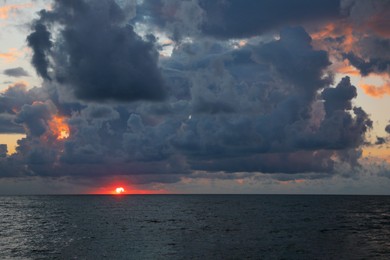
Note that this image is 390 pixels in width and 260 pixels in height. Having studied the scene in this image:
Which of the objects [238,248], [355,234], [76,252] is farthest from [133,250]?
[355,234]

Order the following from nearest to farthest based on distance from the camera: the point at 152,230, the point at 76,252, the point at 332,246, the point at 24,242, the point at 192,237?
the point at 76,252 → the point at 332,246 → the point at 24,242 → the point at 192,237 → the point at 152,230

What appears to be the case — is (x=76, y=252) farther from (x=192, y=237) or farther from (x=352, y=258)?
(x=352, y=258)

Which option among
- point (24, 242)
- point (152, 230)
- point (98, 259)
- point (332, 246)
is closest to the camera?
point (98, 259)

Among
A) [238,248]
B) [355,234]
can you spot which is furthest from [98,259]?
[355,234]

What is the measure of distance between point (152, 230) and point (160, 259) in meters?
37.6

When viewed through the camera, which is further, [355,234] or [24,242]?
[355,234]

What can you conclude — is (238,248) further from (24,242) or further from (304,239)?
(24,242)

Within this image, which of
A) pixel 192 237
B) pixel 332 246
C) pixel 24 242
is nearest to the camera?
pixel 332 246

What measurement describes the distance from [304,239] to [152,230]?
33.3m

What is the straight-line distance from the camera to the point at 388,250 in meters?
62.3

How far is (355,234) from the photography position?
83562mm

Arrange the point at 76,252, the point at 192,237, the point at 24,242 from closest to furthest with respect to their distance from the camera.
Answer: the point at 76,252, the point at 24,242, the point at 192,237

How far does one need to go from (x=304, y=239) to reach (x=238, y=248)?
16.9 m

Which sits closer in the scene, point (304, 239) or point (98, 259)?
point (98, 259)
